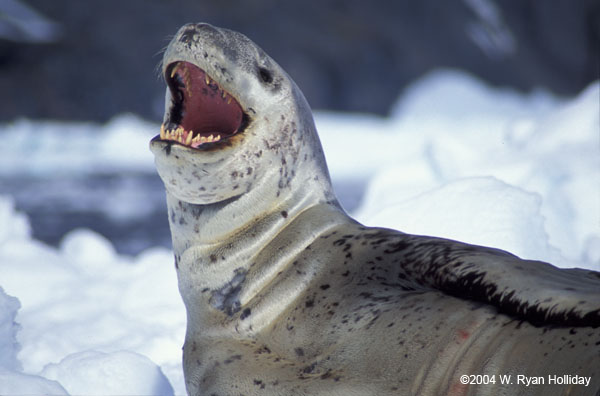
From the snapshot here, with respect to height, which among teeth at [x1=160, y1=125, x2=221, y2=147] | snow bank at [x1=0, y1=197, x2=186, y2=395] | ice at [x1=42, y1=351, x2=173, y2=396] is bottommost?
ice at [x1=42, y1=351, x2=173, y2=396]

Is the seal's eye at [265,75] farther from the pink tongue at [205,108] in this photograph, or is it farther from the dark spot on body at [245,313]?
the dark spot on body at [245,313]

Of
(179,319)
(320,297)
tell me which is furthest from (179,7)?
(320,297)

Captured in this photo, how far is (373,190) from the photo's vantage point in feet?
14.6

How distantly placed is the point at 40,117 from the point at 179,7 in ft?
16.0

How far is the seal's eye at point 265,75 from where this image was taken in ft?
7.21

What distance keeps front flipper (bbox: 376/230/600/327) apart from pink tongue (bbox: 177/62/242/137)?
83 centimetres

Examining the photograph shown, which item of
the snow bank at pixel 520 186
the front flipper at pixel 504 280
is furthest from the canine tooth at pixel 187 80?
the snow bank at pixel 520 186

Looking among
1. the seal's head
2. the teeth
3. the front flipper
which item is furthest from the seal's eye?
the front flipper

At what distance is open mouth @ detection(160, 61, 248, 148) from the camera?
2256 mm

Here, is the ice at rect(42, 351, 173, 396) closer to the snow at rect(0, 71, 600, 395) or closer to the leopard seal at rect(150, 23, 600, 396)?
the snow at rect(0, 71, 600, 395)

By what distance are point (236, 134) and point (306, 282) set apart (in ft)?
1.63

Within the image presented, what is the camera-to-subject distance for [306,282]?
1.94 metres

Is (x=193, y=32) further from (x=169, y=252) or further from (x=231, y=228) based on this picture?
(x=169, y=252)

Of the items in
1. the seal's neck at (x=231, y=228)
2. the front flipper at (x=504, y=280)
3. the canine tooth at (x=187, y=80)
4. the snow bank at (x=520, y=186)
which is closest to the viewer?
the front flipper at (x=504, y=280)
